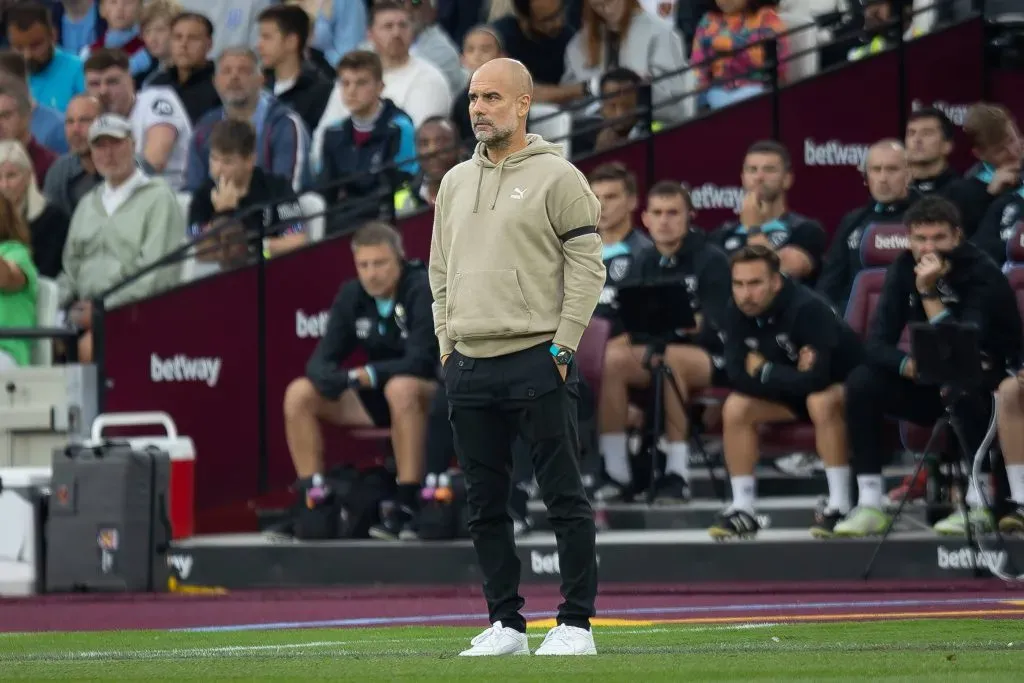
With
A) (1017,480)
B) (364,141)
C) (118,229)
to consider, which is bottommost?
(1017,480)

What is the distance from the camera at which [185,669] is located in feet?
A: 22.9

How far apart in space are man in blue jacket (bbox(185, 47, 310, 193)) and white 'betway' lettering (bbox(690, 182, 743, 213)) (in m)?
2.86

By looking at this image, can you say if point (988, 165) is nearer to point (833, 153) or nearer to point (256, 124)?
point (833, 153)

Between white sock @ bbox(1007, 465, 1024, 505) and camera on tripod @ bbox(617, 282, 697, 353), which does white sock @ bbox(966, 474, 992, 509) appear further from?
camera on tripod @ bbox(617, 282, 697, 353)

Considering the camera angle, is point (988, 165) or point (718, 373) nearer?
point (718, 373)

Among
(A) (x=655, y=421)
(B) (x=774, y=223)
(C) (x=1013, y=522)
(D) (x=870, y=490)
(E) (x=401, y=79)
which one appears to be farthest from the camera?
(E) (x=401, y=79)

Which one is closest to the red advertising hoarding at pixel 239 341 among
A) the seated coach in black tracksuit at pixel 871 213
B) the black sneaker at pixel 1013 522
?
the seated coach in black tracksuit at pixel 871 213

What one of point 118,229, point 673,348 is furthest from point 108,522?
point 673,348

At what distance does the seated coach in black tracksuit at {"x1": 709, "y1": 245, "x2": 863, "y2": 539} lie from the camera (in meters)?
11.4

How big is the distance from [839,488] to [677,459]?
1.16 m

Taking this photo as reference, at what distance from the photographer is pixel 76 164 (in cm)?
1568

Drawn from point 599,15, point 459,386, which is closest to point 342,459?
point 599,15

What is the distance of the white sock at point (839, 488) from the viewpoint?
37.3ft

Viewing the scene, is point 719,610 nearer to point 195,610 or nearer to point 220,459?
point 195,610
